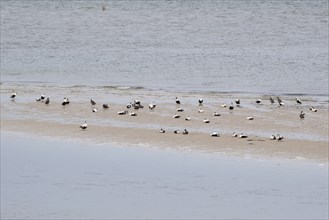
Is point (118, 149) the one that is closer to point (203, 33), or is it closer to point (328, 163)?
point (328, 163)

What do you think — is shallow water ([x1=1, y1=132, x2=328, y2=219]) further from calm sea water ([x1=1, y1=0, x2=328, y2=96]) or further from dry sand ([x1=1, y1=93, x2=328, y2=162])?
calm sea water ([x1=1, y1=0, x2=328, y2=96])

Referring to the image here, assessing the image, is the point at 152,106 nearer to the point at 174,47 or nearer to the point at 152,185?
the point at 152,185

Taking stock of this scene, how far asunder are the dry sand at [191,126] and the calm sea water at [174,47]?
5.16m

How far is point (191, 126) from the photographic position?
887 inches

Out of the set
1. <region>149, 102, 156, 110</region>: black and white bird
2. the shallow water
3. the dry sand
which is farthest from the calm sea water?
the shallow water

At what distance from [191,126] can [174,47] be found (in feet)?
73.0

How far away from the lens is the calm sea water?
32969 millimetres

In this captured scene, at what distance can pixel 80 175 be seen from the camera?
53.8ft

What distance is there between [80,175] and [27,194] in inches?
66.8

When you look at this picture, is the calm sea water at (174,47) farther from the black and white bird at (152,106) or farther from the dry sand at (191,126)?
the dry sand at (191,126)

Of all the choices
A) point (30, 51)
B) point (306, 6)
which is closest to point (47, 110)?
point (30, 51)

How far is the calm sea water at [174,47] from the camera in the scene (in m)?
33.0

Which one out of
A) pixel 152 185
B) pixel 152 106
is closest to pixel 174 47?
pixel 152 106

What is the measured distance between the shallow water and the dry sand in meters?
1.11
